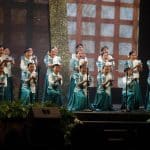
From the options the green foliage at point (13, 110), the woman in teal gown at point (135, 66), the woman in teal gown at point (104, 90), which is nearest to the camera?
the green foliage at point (13, 110)

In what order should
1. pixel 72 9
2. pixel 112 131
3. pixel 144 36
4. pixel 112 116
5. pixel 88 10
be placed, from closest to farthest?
pixel 112 131, pixel 112 116, pixel 72 9, pixel 88 10, pixel 144 36

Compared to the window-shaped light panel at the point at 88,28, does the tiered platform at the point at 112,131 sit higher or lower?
lower

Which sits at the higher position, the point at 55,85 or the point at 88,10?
the point at 88,10

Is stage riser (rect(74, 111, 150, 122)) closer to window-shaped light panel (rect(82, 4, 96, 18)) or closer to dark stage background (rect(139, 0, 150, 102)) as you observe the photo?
dark stage background (rect(139, 0, 150, 102))

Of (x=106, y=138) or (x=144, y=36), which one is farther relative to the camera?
(x=144, y=36)

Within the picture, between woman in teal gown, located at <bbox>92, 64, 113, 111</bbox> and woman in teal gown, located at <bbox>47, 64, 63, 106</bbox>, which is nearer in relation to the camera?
woman in teal gown, located at <bbox>47, 64, 63, 106</bbox>

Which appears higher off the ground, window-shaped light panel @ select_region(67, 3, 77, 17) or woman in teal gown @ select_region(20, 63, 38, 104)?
window-shaped light panel @ select_region(67, 3, 77, 17)

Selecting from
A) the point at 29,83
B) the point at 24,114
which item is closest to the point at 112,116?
the point at 29,83

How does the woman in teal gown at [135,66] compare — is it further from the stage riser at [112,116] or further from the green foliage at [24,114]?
the green foliage at [24,114]

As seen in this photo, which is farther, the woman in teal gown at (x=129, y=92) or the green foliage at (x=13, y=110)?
the woman in teal gown at (x=129, y=92)

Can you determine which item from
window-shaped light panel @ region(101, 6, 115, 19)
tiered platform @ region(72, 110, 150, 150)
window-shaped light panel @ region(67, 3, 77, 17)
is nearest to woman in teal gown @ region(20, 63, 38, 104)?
tiered platform @ region(72, 110, 150, 150)

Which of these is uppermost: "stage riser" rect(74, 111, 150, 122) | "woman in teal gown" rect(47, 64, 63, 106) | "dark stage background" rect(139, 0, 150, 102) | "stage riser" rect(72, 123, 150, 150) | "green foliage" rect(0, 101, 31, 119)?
"dark stage background" rect(139, 0, 150, 102)

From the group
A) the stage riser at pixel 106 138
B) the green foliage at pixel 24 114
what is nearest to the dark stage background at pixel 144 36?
the stage riser at pixel 106 138

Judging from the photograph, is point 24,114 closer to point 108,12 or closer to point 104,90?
point 104,90
